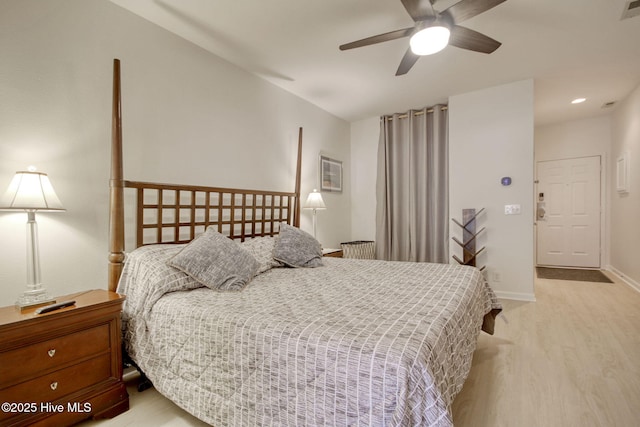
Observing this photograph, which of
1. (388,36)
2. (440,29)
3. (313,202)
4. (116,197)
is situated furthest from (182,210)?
(440,29)

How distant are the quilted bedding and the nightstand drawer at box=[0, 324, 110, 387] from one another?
0.68 feet

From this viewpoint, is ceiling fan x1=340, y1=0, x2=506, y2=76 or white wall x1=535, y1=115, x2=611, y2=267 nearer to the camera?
ceiling fan x1=340, y1=0, x2=506, y2=76

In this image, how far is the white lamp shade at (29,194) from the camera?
4.67 ft

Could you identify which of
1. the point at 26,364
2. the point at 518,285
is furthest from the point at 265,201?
the point at 518,285

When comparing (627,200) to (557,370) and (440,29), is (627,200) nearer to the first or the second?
(557,370)

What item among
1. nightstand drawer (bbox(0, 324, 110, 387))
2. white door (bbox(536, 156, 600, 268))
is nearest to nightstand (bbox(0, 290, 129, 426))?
nightstand drawer (bbox(0, 324, 110, 387))

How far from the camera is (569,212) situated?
5.31 m

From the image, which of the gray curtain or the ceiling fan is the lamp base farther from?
the gray curtain

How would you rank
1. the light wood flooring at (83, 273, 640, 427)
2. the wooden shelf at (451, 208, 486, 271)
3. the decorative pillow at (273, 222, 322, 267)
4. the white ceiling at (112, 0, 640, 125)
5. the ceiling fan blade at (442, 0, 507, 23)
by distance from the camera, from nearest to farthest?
the light wood flooring at (83, 273, 640, 427) → the ceiling fan blade at (442, 0, 507, 23) → the white ceiling at (112, 0, 640, 125) → the decorative pillow at (273, 222, 322, 267) → the wooden shelf at (451, 208, 486, 271)

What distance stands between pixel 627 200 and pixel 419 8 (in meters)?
4.47

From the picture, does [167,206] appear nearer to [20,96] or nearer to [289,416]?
[20,96]

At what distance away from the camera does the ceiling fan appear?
67.9 inches

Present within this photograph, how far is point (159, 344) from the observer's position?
5.23 ft

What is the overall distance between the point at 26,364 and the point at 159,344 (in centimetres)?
53
